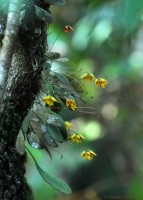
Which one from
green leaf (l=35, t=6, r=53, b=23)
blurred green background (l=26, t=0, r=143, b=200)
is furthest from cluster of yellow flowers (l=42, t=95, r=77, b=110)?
blurred green background (l=26, t=0, r=143, b=200)

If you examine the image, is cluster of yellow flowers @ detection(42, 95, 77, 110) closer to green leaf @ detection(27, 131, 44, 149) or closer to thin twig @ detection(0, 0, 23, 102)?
green leaf @ detection(27, 131, 44, 149)

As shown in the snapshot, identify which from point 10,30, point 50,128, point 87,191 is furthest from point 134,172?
point 10,30

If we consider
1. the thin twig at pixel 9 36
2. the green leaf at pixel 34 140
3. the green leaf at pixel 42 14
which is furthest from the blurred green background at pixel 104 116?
the thin twig at pixel 9 36

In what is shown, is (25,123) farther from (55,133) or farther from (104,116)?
(104,116)

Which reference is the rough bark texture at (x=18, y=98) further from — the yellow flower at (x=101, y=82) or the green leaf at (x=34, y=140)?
the yellow flower at (x=101, y=82)

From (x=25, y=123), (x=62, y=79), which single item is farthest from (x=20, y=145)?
(x=62, y=79)
